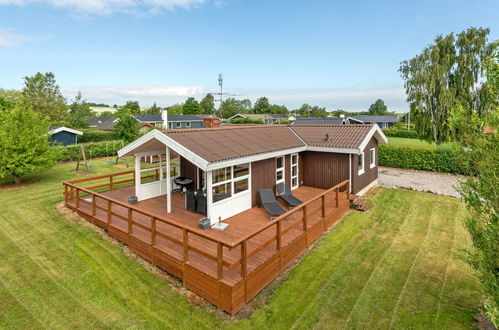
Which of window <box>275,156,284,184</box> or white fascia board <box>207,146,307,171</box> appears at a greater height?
white fascia board <box>207,146,307,171</box>

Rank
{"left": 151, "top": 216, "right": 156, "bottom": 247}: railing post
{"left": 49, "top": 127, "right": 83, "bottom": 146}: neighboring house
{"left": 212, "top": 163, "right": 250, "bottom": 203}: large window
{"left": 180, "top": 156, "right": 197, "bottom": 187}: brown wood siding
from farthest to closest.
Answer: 1. {"left": 49, "top": 127, "right": 83, "bottom": 146}: neighboring house
2. {"left": 180, "top": 156, "right": 197, "bottom": 187}: brown wood siding
3. {"left": 212, "top": 163, "right": 250, "bottom": 203}: large window
4. {"left": 151, "top": 216, "right": 156, "bottom": 247}: railing post

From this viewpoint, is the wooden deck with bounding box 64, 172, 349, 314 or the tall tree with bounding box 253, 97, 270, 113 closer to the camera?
the wooden deck with bounding box 64, 172, 349, 314

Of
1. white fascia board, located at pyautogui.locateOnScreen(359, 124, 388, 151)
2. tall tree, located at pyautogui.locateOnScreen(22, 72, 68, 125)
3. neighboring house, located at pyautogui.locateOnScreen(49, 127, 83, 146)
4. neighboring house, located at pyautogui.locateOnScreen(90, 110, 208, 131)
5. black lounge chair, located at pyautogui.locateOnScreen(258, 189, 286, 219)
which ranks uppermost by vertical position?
tall tree, located at pyautogui.locateOnScreen(22, 72, 68, 125)

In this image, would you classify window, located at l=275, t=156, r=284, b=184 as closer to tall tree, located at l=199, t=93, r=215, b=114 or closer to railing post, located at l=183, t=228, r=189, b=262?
railing post, located at l=183, t=228, r=189, b=262

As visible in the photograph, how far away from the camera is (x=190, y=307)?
519 cm

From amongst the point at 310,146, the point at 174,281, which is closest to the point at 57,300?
the point at 174,281

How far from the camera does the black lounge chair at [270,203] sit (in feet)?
27.3

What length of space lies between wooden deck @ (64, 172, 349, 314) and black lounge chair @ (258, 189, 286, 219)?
1.08ft

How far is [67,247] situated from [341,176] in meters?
10.2

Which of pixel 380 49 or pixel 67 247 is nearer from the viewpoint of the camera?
pixel 67 247

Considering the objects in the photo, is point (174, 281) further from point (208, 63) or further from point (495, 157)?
point (208, 63)

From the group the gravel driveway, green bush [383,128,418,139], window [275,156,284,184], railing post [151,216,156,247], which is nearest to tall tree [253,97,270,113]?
green bush [383,128,418,139]

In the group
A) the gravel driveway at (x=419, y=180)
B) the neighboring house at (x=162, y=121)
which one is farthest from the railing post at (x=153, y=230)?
the neighboring house at (x=162, y=121)

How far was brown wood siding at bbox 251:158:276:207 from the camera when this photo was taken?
9500mm
